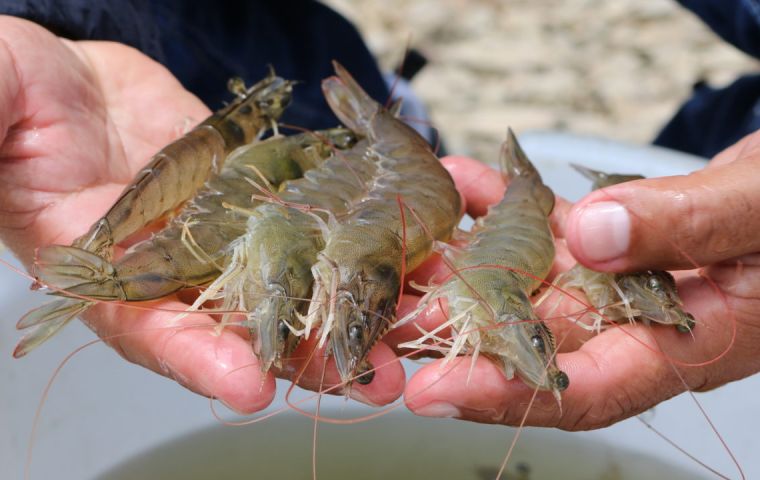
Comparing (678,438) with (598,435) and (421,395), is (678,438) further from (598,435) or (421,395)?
(421,395)

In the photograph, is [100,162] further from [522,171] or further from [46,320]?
[522,171]

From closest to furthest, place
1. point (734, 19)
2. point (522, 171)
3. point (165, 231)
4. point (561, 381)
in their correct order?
point (561, 381)
point (165, 231)
point (522, 171)
point (734, 19)

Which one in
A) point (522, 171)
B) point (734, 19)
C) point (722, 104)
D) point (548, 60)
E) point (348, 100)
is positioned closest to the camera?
point (522, 171)

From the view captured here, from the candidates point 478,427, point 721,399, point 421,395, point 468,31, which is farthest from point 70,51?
point 468,31

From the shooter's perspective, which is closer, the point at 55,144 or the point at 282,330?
the point at 282,330

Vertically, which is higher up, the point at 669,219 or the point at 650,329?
the point at 669,219

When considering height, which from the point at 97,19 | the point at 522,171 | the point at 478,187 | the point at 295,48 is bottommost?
the point at 295,48

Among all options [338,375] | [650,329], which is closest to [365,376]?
[338,375]

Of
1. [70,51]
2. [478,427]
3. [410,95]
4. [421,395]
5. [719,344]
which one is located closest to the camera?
[421,395]
